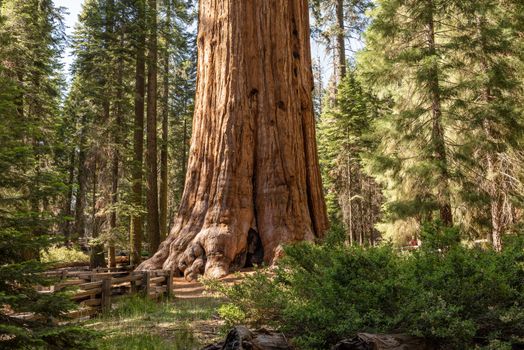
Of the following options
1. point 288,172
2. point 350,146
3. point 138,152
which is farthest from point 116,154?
point 350,146

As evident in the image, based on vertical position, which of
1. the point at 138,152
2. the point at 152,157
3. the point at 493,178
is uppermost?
the point at 138,152

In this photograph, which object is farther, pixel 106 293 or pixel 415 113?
pixel 415 113

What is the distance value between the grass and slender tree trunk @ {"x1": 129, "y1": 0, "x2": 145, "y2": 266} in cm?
870

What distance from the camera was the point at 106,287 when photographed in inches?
282

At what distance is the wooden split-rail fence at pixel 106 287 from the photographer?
659cm

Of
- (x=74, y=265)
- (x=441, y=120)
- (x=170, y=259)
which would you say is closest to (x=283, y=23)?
(x=441, y=120)

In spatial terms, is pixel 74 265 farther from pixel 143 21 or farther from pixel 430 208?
pixel 430 208

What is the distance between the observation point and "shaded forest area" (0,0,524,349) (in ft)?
10.7

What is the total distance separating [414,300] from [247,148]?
7423 mm

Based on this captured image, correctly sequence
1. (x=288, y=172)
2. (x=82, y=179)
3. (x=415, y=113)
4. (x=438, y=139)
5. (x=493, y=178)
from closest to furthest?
(x=288, y=172) < (x=438, y=139) < (x=415, y=113) < (x=493, y=178) < (x=82, y=179)

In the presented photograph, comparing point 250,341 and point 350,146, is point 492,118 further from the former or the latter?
point 350,146

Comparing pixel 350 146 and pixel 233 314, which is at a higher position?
pixel 350 146

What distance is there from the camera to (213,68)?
10.8 m

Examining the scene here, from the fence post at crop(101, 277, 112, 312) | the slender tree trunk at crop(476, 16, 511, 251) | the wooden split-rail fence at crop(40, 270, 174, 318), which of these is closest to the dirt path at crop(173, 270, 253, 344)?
the wooden split-rail fence at crop(40, 270, 174, 318)
